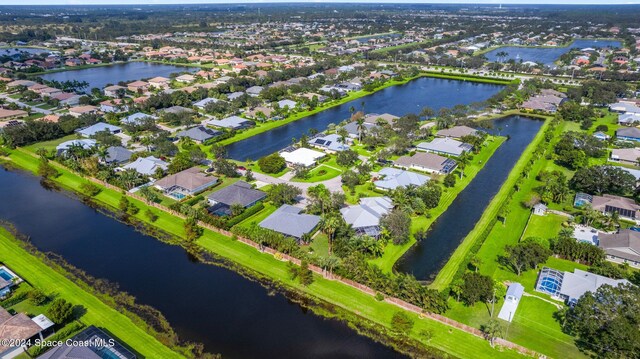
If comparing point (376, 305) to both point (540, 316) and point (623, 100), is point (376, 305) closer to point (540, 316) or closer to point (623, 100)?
point (540, 316)

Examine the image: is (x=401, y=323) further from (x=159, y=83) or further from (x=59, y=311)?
(x=159, y=83)

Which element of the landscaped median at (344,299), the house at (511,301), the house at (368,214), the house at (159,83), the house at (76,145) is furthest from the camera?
the house at (159,83)

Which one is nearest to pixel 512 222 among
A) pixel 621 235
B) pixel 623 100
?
pixel 621 235

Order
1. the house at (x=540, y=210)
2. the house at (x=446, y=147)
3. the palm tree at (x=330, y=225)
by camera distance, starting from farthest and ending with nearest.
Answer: the house at (x=446, y=147)
the house at (x=540, y=210)
the palm tree at (x=330, y=225)

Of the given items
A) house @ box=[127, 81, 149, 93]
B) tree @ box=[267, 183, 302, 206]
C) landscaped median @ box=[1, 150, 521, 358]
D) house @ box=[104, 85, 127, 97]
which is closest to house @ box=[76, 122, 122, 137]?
house @ box=[104, 85, 127, 97]

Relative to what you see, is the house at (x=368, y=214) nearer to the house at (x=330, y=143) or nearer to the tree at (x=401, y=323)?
the tree at (x=401, y=323)

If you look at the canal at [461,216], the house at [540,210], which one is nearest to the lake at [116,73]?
the canal at [461,216]

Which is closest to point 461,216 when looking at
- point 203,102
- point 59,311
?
point 59,311
